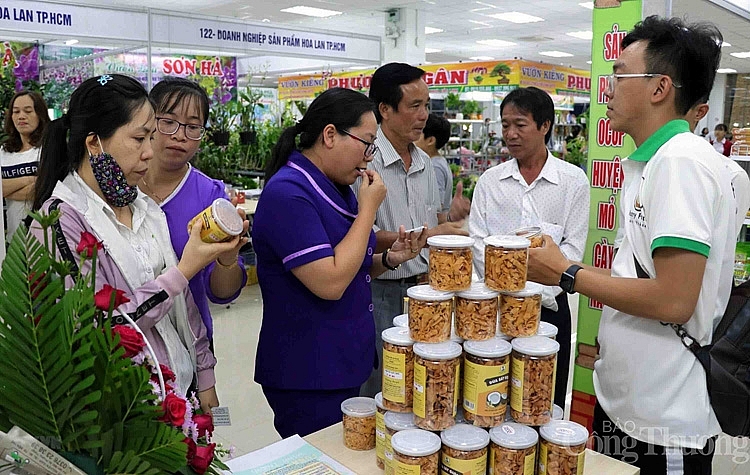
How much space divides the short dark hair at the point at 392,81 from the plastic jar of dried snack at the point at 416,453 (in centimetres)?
157

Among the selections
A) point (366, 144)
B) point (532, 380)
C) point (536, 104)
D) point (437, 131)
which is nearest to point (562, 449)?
point (532, 380)

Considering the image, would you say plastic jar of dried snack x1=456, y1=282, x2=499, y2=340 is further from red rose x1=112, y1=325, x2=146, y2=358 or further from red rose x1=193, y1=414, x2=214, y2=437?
red rose x1=112, y1=325, x2=146, y2=358

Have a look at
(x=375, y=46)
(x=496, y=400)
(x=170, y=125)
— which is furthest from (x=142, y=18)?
(x=496, y=400)

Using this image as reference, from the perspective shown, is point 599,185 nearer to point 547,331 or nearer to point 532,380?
point 547,331

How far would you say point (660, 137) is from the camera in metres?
1.61

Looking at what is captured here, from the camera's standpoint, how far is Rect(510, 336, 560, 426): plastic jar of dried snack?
4.43ft

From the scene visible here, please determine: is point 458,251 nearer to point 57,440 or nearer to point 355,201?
point 355,201

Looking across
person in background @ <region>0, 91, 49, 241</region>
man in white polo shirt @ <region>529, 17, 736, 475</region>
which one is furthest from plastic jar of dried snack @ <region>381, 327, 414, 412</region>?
person in background @ <region>0, 91, 49, 241</region>

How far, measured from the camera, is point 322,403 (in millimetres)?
1799

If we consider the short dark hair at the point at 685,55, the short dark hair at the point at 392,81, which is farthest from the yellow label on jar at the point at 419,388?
the short dark hair at the point at 392,81

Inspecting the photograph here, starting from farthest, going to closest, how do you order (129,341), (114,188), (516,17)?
(516,17) < (114,188) < (129,341)

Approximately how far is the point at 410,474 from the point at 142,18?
5.82 meters

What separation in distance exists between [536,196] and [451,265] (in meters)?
1.37

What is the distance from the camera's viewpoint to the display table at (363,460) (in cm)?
150
